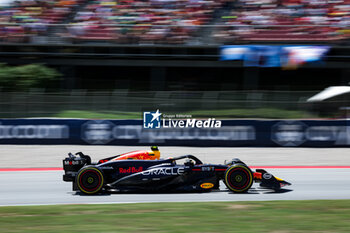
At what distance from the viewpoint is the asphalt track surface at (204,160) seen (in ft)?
29.7

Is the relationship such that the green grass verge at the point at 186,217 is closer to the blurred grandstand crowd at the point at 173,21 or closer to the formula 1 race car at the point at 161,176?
the formula 1 race car at the point at 161,176

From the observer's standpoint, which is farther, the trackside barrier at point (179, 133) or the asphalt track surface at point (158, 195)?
the trackside barrier at point (179, 133)

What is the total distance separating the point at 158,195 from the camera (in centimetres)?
923

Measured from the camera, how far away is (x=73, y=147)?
51.5 ft

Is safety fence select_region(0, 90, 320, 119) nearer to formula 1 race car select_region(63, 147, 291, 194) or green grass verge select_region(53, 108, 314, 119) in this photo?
green grass verge select_region(53, 108, 314, 119)

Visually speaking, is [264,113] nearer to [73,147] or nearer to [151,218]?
[73,147]

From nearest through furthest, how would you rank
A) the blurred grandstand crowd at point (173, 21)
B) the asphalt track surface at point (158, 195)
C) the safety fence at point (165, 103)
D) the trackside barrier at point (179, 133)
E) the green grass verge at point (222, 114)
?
1. the asphalt track surface at point (158, 195)
2. the trackside barrier at point (179, 133)
3. the green grass verge at point (222, 114)
4. the safety fence at point (165, 103)
5. the blurred grandstand crowd at point (173, 21)

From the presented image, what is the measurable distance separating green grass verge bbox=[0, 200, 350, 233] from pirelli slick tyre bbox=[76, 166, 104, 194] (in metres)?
0.89

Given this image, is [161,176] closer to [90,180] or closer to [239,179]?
[90,180]

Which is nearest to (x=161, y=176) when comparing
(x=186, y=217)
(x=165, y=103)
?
(x=186, y=217)

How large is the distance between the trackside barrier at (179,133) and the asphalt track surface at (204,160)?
1.05ft

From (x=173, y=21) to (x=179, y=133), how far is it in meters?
7.19

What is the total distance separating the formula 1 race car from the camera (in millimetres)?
9062

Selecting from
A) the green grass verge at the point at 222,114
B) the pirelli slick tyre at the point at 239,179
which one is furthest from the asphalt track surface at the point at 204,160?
the green grass verge at the point at 222,114
